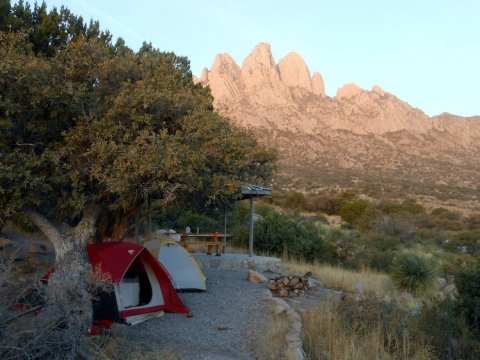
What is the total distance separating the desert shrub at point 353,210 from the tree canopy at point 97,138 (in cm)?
3234

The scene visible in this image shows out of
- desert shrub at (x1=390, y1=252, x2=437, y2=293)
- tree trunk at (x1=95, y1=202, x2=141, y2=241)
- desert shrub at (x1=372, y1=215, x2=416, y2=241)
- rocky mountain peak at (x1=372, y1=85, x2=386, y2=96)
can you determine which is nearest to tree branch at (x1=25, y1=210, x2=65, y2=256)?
tree trunk at (x1=95, y1=202, x2=141, y2=241)

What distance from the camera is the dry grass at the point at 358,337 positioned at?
812 centimetres

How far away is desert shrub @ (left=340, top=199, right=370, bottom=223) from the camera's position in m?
42.6

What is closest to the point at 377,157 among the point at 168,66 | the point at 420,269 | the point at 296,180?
the point at 296,180

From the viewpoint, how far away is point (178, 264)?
1362 centimetres

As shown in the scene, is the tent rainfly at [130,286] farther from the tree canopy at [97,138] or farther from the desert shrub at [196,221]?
the desert shrub at [196,221]

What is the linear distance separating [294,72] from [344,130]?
20.0 metres

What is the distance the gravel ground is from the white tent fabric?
260mm

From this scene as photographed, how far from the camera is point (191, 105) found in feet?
35.5

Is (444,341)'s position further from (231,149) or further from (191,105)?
(191,105)

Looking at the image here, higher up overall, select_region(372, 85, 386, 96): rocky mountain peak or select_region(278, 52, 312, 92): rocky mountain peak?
select_region(278, 52, 312, 92): rocky mountain peak

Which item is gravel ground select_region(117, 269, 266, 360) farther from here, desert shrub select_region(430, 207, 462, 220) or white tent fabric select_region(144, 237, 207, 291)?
desert shrub select_region(430, 207, 462, 220)

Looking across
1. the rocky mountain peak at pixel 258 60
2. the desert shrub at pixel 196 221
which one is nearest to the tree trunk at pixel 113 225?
the desert shrub at pixel 196 221

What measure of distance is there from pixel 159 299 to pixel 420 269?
9.56m
